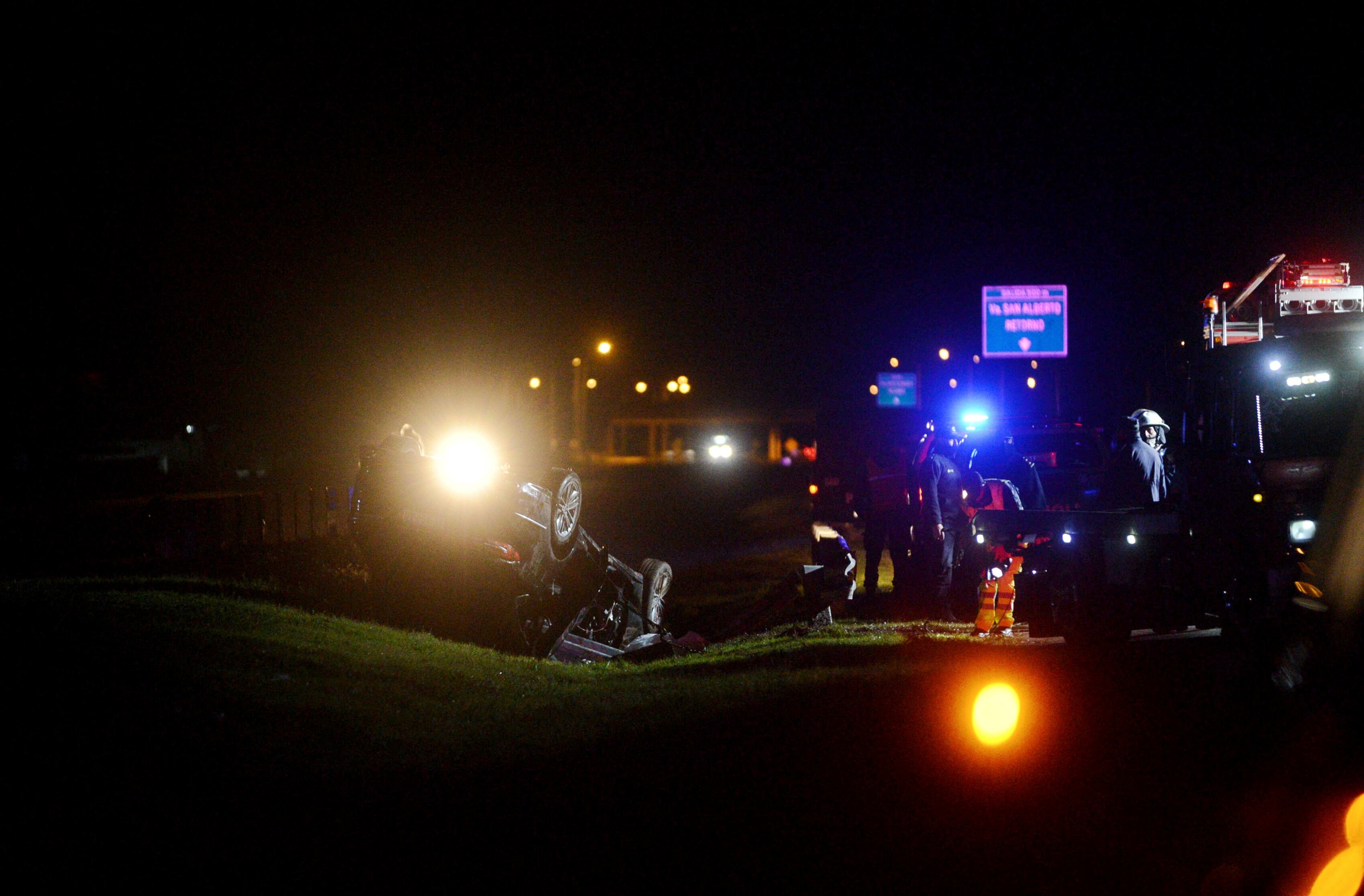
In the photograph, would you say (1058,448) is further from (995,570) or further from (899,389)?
(899,389)

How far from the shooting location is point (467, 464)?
9742 mm

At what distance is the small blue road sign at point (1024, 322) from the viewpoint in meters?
33.2

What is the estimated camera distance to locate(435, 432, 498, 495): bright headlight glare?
965 cm

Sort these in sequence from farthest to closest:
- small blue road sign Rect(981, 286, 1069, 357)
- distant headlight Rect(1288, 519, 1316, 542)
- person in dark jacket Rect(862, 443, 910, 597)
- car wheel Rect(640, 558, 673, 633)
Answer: small blue road sign Rect(981, 286, 1069, 357)
person in dark jacket Rect(862, 443, 910, 597)
car wheel Rect(640, 558, 673, 633)
distant headlight Rect(1288, 519, 1316, 542)

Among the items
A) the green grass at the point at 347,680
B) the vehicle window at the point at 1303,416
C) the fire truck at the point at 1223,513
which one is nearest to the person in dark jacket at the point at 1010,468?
the fire truck at the point at 1223,513

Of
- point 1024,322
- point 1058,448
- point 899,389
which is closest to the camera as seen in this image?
point 1058,448

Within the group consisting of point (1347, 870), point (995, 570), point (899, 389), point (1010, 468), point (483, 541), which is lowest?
point (1347, 870)

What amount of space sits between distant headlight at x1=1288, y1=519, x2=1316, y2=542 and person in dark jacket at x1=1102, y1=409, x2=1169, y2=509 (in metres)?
2.85

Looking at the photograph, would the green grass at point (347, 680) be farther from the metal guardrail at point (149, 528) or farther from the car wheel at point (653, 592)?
the metal guardrail at point (149, 528)

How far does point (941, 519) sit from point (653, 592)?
329 cm

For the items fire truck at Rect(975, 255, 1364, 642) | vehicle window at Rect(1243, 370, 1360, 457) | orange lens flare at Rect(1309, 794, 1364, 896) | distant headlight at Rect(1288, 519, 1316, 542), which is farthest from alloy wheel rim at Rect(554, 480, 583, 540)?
orange lens flare at Rect(1309, 794, 1364, 896)

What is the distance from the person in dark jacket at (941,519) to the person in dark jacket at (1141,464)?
2.17 metres

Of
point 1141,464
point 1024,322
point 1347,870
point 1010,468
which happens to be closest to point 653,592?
point 1010,468

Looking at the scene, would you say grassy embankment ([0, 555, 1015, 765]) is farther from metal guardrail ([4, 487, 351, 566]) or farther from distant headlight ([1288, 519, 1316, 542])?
metal guardrail ([4, 487, 351, 566])
